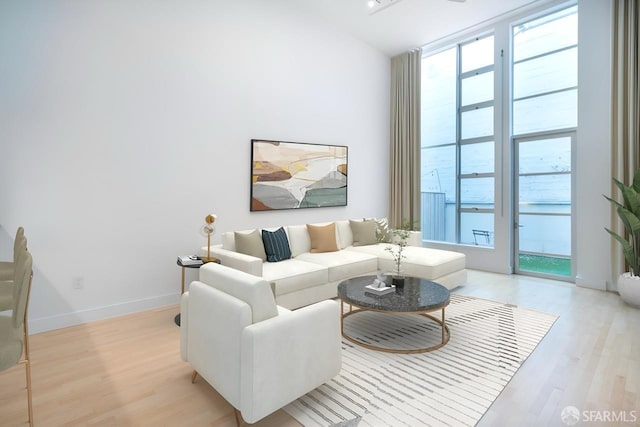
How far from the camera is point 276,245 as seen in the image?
4035 millimetres

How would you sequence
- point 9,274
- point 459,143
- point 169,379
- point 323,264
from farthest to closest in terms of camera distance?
1. point 459,143
2. point 323,264
3. point 9,274
4. point 169,379

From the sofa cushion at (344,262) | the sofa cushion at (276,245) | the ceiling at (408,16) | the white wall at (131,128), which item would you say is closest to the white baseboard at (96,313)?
the white wall at (131,128)

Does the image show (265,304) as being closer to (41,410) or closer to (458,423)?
(458,423)

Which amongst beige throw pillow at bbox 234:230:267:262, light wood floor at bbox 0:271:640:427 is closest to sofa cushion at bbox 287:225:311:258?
beige throw pillow at bbox 234:230:267:262

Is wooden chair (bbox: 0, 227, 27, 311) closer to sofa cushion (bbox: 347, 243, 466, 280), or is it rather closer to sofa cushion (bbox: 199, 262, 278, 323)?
sofa cushion (bbox: 199, 262, 278, 323)

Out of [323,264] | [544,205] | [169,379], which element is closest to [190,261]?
[169,379]

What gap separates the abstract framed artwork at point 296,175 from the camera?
4.58m

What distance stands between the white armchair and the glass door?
444 cm

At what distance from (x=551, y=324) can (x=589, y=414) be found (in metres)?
1.50

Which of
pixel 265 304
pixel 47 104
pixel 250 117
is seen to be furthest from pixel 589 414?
pixel 47 104

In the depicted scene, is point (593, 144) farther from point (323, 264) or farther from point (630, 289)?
point (323, 264)

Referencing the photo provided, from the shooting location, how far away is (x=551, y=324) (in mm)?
3225

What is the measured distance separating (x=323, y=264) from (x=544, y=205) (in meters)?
3.58

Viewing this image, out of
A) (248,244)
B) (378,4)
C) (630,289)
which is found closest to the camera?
(630,289)
